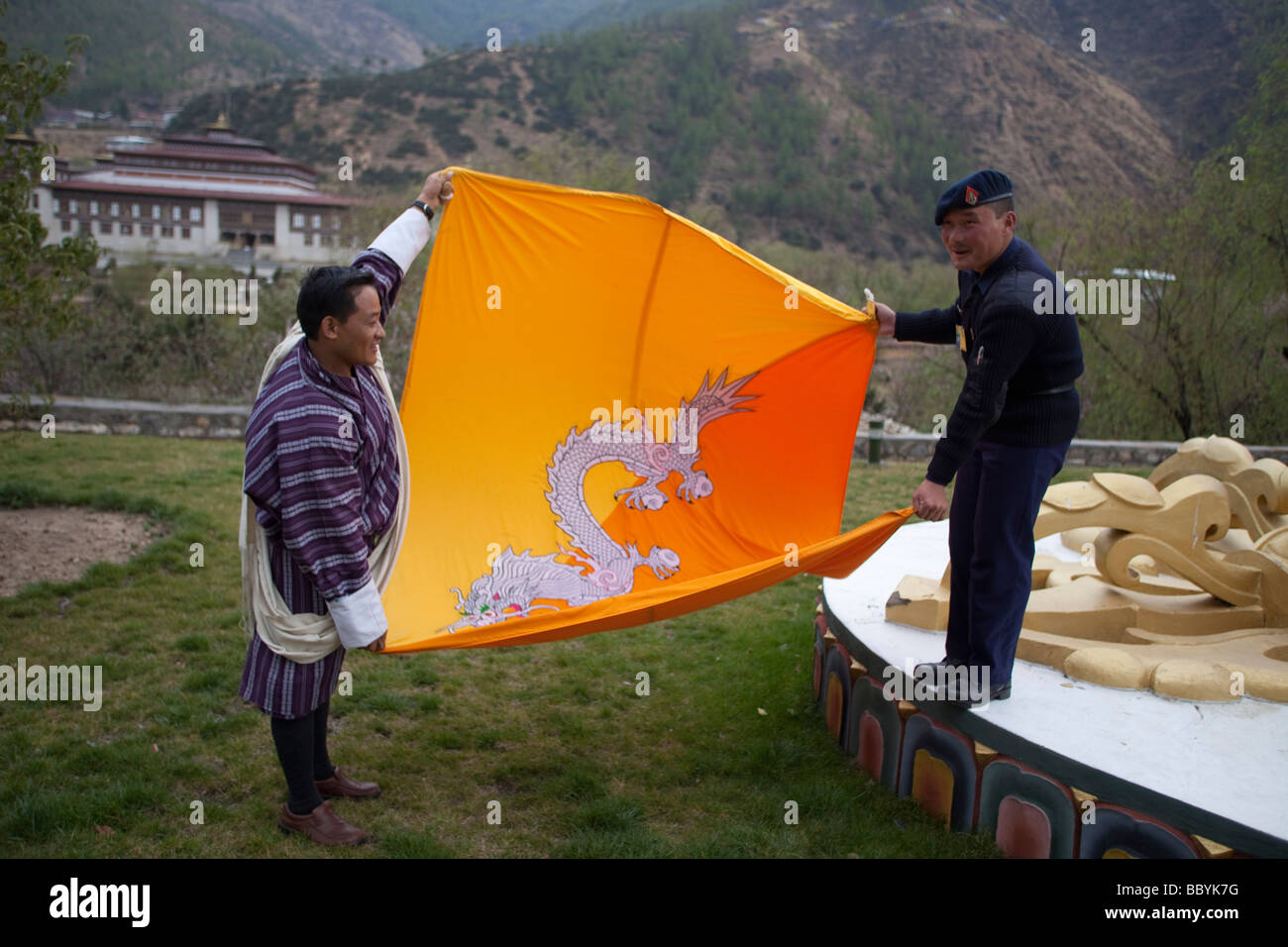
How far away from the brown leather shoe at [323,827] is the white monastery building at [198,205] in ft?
126

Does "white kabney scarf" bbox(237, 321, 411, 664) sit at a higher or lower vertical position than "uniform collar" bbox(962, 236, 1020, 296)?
lower

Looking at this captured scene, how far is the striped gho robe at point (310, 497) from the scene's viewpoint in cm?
288

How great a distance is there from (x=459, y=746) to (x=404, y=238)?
2.06 metres

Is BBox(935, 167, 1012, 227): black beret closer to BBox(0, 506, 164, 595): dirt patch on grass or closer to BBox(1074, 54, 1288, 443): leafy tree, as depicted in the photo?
BBox(0, 506, 164, 595): dirt patch on grass

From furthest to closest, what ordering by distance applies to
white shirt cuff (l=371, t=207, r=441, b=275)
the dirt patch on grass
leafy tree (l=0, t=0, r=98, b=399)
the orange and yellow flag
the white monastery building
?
the white monastery building < the dirt patch on grass < leafy tree (l=0, t=0, r=98, b=399) < the orange and yellow flag < white shirt cuff (l=371, t=207, r=441, b=275)

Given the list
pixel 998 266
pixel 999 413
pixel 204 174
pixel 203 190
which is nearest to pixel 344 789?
pixel 999 413

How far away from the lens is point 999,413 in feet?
10.2

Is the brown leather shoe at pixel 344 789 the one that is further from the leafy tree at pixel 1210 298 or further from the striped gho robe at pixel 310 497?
the leafy tree at pixel 1210 298

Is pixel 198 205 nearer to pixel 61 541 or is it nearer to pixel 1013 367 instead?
pixel 61 541

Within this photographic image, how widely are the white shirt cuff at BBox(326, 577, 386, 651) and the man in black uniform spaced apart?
1.72 m

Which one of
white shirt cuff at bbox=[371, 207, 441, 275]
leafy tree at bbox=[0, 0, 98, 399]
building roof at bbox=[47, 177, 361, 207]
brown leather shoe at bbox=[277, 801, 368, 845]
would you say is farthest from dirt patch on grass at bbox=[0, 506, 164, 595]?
building roof at bbox=[47, 177, 361, 207]

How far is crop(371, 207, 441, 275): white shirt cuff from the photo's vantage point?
11.4 feet

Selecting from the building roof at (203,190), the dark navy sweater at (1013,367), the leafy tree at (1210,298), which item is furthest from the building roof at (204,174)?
the dark navy sweater at (1013,367)
